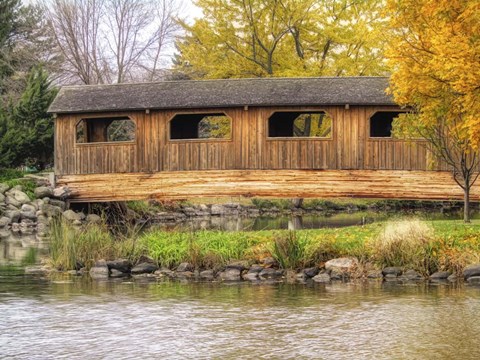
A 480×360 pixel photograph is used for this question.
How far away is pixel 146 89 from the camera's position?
3117 cm

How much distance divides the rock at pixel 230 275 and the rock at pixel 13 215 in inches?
629

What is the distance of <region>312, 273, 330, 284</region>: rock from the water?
2.15 ft

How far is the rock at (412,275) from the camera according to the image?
16.0 m

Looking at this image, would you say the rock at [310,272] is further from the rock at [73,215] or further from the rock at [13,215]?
the rock at [13,215]

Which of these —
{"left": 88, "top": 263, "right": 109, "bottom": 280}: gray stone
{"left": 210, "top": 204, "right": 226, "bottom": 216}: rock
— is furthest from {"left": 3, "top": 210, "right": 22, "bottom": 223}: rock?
{"left": 88, "top": 263, "right": 109, "bottom": 280}: gray stone

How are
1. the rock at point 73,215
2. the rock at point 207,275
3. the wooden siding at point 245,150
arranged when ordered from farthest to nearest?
the rock at point 73,215 → the wooden siding at point 245,150 → the rock at point 207,275

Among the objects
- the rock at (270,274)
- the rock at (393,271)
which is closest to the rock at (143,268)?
the rock at (270,274)

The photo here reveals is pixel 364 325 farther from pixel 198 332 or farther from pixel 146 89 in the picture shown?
pixel 146 89

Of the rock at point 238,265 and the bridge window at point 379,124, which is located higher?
the bridge window at point 379,124

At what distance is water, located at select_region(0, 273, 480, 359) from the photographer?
33.2ft

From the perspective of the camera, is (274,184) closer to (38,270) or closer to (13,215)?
(13,215)

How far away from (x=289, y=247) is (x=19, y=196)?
59.7 ft

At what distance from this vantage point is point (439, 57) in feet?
51.8

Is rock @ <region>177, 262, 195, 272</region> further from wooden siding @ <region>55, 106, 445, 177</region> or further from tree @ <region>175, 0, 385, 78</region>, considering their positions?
tree @ <region>175, 0, 385, 78</region>
